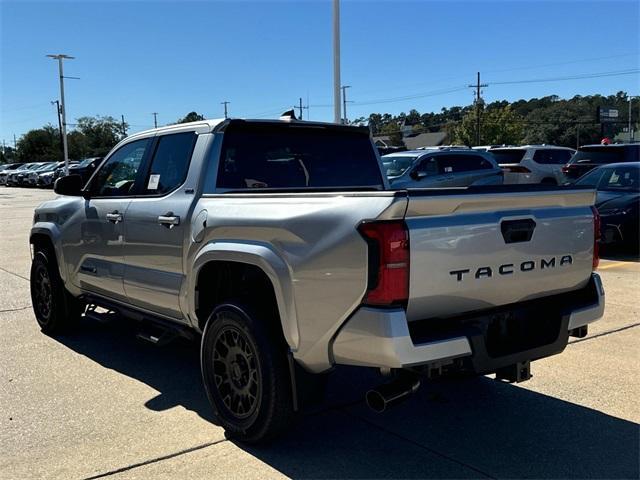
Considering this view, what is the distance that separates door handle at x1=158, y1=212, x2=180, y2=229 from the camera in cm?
424

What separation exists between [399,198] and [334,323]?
2.37 ft

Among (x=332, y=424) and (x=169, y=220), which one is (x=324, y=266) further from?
(x=169, y=220)

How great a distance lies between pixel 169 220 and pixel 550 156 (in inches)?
726

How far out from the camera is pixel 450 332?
10.1 ft

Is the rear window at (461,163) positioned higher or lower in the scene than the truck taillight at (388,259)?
higher

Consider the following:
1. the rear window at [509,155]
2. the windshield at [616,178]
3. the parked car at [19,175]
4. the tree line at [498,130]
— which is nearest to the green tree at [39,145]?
the tree line at [498,130]

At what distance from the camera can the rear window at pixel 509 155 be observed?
19984 mm

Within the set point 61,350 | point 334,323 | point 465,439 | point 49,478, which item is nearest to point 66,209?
point 61,350

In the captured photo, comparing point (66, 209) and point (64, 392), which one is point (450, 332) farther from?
point (66, 209)

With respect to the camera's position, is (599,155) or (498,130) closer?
(599,155)

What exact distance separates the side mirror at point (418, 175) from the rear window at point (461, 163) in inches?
22.2

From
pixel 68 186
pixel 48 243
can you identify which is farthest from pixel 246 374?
pixel 48 243

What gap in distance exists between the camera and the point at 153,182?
480cm

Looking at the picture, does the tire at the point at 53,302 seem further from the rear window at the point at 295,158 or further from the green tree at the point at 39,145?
the green tree at the point at 39,145
